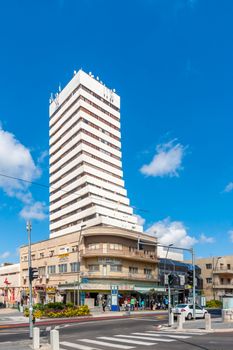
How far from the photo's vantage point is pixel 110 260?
68312 millimetres

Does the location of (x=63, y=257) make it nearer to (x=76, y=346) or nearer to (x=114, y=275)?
(x=114, y=275)

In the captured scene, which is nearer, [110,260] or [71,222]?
[110,260]

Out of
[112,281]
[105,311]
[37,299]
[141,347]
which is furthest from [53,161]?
[141,347]

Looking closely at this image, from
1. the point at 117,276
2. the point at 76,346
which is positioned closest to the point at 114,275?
the point at 117,276

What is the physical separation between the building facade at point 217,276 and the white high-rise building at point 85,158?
18269mm

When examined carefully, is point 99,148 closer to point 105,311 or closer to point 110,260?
point 110,260

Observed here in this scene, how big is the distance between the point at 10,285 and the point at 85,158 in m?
30.4

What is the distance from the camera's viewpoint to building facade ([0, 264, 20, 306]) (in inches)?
3504

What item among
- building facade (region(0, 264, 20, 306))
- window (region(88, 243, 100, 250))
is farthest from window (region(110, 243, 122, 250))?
building facade (region(0, 264, 20, 306))

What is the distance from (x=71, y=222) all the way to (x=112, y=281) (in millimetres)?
30022

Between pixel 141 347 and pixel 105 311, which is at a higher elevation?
pixel 141 347

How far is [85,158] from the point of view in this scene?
316ft

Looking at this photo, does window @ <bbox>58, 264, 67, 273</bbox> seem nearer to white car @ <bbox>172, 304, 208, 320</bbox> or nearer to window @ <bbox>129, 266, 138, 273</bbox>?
window @ <bbox>129, 266, 138, 273</bbox>

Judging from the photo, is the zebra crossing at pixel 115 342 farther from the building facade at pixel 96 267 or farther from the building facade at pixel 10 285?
the building facade at pixel 10 285
